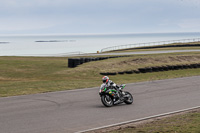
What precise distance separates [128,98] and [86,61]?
22.6 m

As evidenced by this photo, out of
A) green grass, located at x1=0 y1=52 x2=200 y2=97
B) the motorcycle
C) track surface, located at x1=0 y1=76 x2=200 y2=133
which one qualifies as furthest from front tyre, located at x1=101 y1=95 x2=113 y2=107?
green grass, located at x1=0 y1=52 x2=200 y2=97

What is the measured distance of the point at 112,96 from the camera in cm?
1378

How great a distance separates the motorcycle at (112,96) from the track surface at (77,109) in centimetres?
26

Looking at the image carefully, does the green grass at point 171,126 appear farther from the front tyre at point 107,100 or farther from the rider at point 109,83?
the rider at point 109,83

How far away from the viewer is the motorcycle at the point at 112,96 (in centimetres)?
1349

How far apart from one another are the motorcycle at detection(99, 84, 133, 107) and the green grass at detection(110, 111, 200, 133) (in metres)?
3.18

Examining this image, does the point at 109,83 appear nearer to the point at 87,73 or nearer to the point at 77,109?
the point at 77,109

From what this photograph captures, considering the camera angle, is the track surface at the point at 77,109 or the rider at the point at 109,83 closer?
the track surface at the point at 77,109

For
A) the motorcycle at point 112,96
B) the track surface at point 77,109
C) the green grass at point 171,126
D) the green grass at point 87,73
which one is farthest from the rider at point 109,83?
the green grass at point 87,73

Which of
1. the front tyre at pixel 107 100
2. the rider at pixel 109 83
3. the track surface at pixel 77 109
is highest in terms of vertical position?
the rider at pixel 109 83

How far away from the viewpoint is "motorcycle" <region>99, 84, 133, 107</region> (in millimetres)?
13495

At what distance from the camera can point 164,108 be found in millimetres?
13320

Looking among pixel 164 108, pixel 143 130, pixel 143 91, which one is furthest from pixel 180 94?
pixel 143 130

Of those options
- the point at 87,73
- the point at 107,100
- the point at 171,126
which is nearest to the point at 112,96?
the point at 107,100
